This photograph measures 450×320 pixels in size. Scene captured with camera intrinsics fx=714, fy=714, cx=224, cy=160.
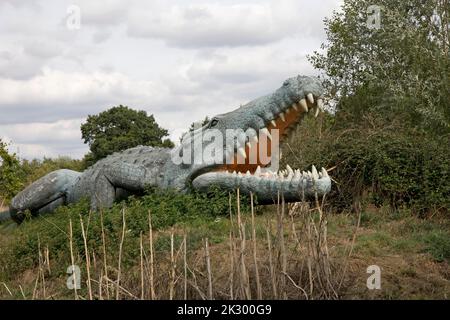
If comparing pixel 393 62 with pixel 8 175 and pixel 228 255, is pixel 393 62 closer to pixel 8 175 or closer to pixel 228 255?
pixel 8 175

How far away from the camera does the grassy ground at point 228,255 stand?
17.5ft

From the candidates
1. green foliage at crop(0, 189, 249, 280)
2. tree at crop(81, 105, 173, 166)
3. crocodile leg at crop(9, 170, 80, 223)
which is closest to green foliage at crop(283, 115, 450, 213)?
green foliage at crop(0, 189, 249, 280)

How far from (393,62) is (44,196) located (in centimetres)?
990

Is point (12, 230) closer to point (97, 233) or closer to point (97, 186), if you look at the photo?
point (97, 186)

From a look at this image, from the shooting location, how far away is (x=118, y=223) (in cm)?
767

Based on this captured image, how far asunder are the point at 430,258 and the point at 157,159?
4105 mm

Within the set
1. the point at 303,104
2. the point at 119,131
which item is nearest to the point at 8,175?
the point at 119,131

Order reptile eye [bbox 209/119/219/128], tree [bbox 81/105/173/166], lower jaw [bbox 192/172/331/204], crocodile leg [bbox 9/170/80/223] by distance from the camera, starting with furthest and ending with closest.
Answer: tree [bbox 81/105/173/166]
crocodile leg [bbox 9/170/80/223]
reptile eye [bbox 209/119/219/128]
lower jaw [bbox 192/172/331/204]

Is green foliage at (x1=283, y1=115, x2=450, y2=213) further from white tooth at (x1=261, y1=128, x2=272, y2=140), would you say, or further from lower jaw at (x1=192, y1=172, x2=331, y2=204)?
lower jaw at (x1=192, y1=172, x2=331, y2=204)

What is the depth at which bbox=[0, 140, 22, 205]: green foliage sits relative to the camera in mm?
15148

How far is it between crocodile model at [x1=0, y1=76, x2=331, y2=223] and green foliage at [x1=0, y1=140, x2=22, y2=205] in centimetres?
491

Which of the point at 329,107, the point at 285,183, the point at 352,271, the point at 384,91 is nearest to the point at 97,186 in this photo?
the point at 285,183

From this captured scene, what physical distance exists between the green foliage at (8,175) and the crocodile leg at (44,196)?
4.61 meters

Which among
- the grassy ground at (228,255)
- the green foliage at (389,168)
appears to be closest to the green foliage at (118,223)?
the grassy ground at (228,255)
